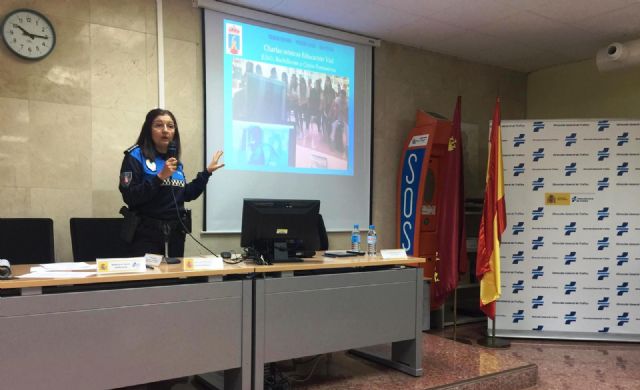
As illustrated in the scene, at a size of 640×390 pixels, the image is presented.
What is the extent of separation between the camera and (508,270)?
4.15 metres


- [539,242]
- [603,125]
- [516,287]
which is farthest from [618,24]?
[516,287]

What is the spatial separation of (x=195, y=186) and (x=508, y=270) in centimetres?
284

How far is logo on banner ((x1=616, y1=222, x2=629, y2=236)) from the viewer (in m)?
4.09

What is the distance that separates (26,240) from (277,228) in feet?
5.21

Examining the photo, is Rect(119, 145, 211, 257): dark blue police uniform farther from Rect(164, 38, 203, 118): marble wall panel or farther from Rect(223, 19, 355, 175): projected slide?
Rect(223, 19, 355, 175): projected slide

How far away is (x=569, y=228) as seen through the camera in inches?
162

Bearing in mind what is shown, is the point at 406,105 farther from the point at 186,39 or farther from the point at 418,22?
the point at 186,39

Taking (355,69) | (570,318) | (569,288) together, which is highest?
(355,69)

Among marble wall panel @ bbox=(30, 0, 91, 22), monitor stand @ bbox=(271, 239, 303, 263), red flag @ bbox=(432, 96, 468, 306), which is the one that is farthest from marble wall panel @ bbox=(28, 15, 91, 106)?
red flag @ bbox=(432, 96, 468, 306)

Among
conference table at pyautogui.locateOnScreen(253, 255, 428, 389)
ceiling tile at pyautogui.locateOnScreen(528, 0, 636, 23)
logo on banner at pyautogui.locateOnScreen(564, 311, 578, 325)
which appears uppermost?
ceiling tile at pyautogui.locateOnScreen(528, 0, 636, 23)

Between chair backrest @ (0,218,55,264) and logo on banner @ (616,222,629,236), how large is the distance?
14.4ft

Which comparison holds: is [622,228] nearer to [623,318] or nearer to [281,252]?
[623,318]

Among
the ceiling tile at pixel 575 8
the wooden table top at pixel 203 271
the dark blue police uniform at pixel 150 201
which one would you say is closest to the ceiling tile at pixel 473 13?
the ceiling tile at pixel 575 8

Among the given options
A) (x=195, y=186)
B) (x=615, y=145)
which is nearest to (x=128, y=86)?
(x=195, y=186)
